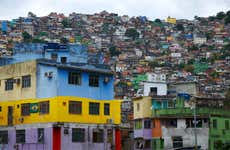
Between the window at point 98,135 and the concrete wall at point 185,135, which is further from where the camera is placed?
the concrete wall at point 185,135

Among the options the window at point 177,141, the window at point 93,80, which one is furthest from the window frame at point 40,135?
the window at point 177,141

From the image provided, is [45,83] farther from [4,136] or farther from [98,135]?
[4,136]

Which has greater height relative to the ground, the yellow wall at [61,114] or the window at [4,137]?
the yellow wall at [61,114]

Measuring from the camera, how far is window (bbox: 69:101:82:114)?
41388mm

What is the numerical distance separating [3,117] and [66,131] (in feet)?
21.0

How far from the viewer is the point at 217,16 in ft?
644

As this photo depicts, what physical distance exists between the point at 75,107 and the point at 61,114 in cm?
148

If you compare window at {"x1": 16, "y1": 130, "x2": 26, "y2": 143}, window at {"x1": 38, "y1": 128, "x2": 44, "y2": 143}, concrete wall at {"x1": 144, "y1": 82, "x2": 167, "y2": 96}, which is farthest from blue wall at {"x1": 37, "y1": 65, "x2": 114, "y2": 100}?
concrete wall at {"x1": 144, "y1": 82, "x2": 167, "y2": 96}

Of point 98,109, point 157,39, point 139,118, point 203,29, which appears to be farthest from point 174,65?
point 98,109

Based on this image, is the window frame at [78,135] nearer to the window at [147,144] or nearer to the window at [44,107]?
the window at [44,107]

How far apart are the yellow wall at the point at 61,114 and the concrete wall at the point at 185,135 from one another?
1018 centimetres

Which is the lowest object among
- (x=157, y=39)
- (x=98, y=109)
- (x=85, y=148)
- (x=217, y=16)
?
(x=85, y=148)

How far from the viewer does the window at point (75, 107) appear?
4139 cm

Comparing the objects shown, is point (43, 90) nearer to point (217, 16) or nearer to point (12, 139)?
point (12, 139)
